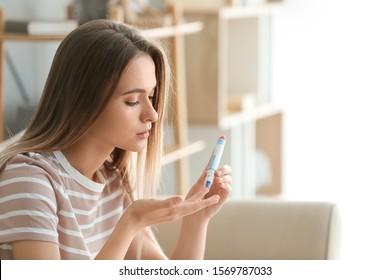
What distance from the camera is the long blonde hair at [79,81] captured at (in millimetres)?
1253

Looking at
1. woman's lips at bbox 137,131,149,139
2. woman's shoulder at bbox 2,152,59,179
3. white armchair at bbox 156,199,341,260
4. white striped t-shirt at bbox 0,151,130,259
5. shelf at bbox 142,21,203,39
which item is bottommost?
white armchair at bbox 156,199,341,260

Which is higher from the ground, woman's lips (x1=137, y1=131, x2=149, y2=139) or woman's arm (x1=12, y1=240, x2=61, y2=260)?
woman's lips (x1=137, y1=131, x2=149, y2=139)

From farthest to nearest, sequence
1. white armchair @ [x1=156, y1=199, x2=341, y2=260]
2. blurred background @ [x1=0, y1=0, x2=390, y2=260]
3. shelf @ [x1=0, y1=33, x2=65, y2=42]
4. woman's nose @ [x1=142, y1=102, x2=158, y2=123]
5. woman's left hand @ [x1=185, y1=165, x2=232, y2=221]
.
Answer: blurred background @ [x1=0, y1=0, x2=390, y2=260] → shelf @ [x1=0, y1=33, x2=65, y2=42] → white armchair @ [x1=156, y1=199, x2=341, y2=260] → woman's left hand @ [x1=185, y1=165, x2=232, y2=221] → woman's nose @ [x1=142, y1=102, x2=158, y2=123]

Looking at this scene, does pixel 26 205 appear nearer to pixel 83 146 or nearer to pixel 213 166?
pixel 83 146

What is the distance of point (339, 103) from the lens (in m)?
3.97

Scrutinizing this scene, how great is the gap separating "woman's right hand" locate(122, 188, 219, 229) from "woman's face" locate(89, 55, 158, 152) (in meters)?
0.14

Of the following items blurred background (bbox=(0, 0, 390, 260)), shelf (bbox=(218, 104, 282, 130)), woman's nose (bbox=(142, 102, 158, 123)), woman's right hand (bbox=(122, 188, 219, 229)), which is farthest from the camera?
blurred background (bbox=(0, 0, 390, 260))

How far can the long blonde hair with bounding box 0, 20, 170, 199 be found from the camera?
4.11 feet

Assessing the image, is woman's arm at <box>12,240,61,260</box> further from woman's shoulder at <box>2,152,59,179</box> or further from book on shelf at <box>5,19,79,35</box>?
book on shelf at <box>5,19,79,35</box>

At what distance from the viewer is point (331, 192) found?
159 inches

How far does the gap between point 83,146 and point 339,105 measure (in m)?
2.81

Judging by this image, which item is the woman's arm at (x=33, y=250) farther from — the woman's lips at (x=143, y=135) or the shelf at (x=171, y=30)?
the shelf at (x=171, y=30)

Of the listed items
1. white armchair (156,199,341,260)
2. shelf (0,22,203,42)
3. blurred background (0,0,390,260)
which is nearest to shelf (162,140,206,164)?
shelf (0,22,203,42)

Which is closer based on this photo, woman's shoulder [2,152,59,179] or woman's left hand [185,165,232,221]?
woman's shoulder [2,152,59,179]
